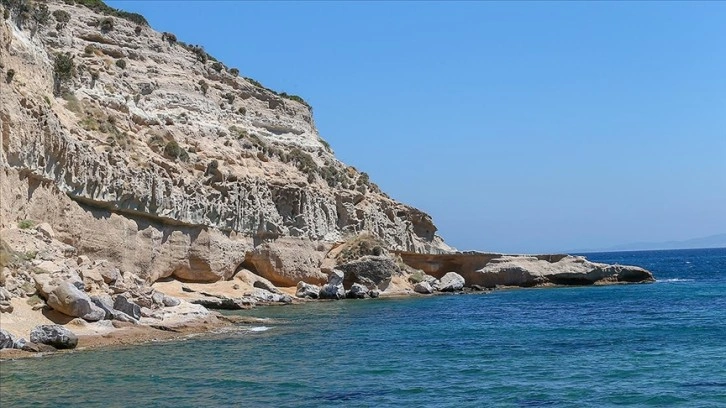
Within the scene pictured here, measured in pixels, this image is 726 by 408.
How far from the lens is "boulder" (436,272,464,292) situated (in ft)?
179

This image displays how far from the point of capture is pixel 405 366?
69.4 feet

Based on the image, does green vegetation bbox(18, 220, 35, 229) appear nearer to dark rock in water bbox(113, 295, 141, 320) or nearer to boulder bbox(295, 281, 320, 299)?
dark rock in water bbox(113, 295, 141, 320)

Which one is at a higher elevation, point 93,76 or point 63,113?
point 93,76

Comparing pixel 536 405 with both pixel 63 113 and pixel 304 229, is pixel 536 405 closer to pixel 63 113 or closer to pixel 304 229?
pixel 63 113

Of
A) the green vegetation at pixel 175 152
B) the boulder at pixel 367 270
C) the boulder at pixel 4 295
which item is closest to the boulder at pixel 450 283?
the boulder at pixel 367 270

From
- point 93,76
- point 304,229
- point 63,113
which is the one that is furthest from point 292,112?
point 63,113

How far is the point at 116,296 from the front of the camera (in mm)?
27203

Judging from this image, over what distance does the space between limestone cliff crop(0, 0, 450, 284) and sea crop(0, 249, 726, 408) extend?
8.79 meters

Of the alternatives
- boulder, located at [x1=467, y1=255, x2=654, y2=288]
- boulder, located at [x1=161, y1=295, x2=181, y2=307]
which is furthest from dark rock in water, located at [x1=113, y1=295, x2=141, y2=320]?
boulder, located at [x1=467, y1=255, x2=654, y2=288]

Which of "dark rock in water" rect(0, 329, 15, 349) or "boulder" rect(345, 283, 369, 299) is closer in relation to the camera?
"dark rock in water" rect(0, 329, 15, 349)

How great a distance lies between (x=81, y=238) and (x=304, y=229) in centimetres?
1803

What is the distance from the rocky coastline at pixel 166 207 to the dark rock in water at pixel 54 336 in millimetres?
57

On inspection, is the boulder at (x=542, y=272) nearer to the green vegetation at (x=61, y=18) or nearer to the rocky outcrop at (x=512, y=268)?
the rocky outcrop at (x=512, y=268)

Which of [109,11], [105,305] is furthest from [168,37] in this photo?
[105,305]
